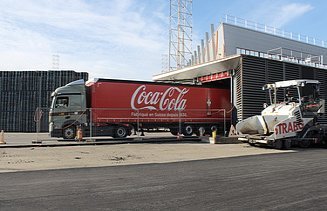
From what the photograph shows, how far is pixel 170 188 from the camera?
7.56 meters

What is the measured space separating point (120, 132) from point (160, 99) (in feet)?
12.0

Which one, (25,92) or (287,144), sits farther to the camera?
(25,92)

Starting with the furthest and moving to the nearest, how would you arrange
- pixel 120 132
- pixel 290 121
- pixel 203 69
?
pixel 203 69, pixel 120 132, pixel 290 121

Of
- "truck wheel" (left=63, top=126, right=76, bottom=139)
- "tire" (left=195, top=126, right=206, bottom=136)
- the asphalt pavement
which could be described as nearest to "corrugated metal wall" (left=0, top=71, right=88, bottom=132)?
"truck wheel" (left=63, top=126, right=76, bottom=139)

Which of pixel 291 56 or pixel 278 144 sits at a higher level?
pixel 291 56

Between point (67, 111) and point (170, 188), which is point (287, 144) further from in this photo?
point (67, 111)

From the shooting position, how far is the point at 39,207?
5871 millimetres

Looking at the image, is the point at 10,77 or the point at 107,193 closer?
the point at 107,193

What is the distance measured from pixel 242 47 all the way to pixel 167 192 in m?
34.2

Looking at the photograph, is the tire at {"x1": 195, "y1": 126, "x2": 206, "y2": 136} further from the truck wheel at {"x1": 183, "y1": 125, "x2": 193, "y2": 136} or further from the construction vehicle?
the construction vehicle

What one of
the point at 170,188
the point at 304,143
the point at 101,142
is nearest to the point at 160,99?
the point at 101,142

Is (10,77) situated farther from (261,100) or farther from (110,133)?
(261,100)

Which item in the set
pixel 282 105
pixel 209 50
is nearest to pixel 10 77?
pixel 209 50

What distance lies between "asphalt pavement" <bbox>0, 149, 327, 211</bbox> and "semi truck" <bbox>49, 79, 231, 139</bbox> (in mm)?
11388
